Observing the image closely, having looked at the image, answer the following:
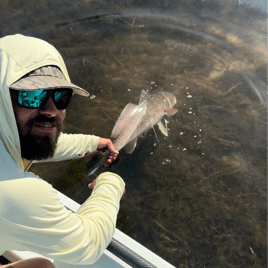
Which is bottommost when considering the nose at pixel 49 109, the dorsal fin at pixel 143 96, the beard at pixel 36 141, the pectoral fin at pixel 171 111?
the pectoral fin at pixel 171 111

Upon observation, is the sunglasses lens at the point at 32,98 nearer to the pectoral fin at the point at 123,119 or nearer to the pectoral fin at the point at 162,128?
the pectoral fin at the point at 123,119

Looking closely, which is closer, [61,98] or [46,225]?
[46,225]

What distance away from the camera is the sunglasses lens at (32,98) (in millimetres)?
1234

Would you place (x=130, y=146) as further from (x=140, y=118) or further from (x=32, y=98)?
(x=32, y=98)

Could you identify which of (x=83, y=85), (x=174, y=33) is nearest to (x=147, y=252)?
(x=83, y=85)

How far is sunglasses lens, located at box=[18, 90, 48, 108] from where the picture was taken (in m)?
1.23

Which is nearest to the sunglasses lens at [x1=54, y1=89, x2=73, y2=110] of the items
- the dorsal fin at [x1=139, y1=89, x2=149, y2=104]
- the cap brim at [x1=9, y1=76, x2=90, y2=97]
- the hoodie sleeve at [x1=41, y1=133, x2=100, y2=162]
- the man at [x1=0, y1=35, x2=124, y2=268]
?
the man at [x1=0, y1=35, x2=124, y2=268]

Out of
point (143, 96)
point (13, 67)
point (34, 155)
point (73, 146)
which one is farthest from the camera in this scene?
point (143, 96)

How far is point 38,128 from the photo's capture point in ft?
4.43

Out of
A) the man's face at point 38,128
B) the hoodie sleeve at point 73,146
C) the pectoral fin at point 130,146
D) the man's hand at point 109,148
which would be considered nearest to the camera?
the man's face at point 38,128

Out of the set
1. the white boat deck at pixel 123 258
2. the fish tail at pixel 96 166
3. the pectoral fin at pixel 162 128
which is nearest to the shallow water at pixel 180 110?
the pectoral fin at pixel 162 128

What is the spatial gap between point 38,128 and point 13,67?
0.33 metres

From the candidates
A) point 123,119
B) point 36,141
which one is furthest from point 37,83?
point 123,119

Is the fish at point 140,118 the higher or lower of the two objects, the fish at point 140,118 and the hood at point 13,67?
the lower
